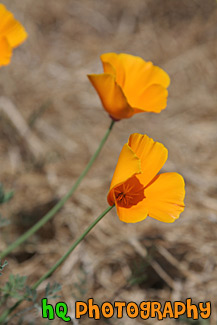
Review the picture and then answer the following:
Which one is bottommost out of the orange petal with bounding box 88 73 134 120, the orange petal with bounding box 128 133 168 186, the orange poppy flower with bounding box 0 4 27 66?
the orange petal with bounding box 128 133 168 186

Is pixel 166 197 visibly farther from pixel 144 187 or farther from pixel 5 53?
pixel 5 53

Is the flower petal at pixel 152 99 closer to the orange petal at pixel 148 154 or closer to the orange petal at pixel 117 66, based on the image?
the orange petal at pixel 117 66

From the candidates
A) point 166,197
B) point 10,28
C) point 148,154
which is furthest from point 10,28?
point 166,197

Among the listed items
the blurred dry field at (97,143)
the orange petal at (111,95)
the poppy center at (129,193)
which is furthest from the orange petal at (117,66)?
the blurred dry field at (97,143)

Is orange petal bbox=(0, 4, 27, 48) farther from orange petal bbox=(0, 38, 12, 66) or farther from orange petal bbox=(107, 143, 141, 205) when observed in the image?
orange petal bbox=(107, 143, 141, 205)

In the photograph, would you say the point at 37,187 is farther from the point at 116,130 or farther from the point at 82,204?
the point at 116,130

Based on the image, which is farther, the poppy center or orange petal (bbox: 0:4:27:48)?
orange petal (bbox: 0:4:27:48)

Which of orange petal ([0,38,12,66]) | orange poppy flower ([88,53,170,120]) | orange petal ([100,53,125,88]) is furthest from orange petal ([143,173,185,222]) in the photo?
orange petal ([0,38,12,66])
